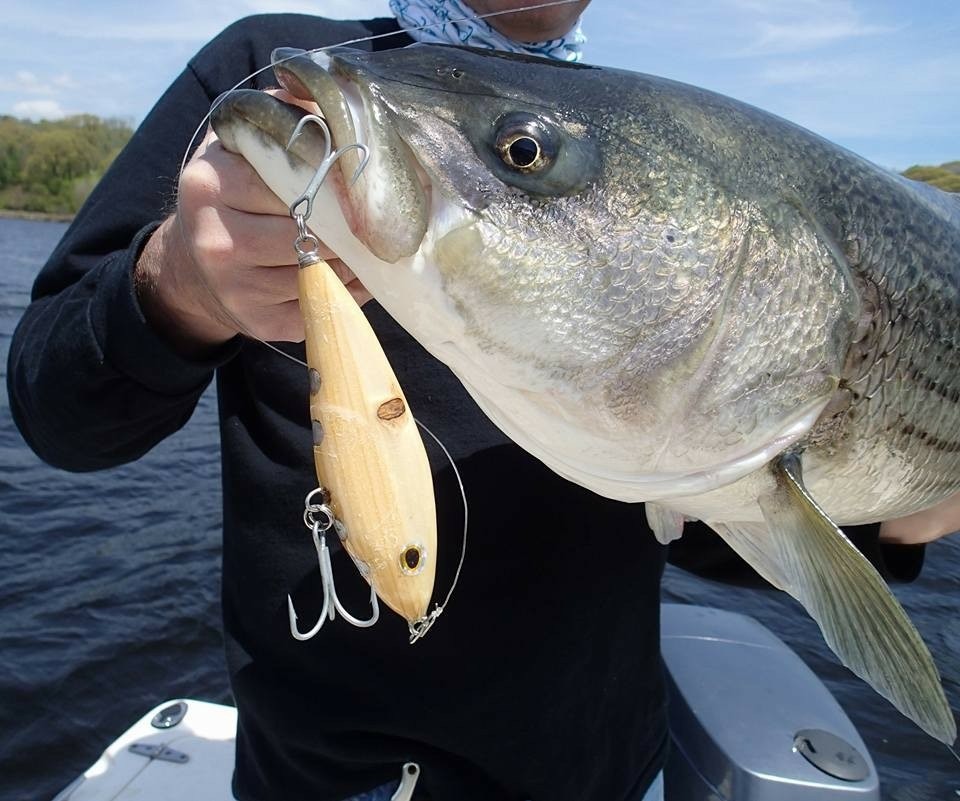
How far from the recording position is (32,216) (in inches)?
2717

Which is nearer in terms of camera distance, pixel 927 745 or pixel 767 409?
pixel 767 409

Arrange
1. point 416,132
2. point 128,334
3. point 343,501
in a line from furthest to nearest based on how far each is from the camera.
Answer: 1. point 128,334
2. point 416,132
3. point 343,501

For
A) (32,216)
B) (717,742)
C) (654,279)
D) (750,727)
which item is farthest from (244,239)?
(32,216)

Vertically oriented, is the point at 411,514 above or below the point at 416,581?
above

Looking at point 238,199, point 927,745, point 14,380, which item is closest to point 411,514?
point 238,199

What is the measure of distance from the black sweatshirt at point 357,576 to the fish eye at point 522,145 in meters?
0.73

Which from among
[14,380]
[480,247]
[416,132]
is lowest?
[14,380]

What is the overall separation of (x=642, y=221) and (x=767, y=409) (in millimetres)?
444

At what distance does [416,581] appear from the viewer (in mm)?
1155

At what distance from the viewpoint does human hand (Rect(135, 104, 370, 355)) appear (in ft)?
3.80

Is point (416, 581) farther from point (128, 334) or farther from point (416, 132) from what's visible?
point (128, 334)

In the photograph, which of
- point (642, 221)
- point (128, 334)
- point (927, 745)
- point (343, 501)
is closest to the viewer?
point (343, 501)

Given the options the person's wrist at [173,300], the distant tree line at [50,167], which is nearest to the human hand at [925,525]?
the person's wrist at [173,300]

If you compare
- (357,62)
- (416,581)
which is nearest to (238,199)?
(357,62)
